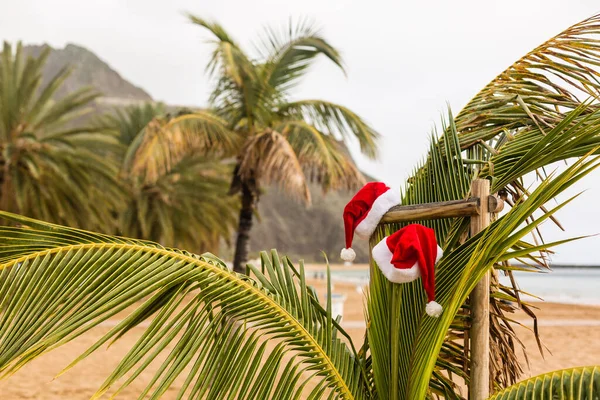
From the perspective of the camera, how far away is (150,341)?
194 centimetres

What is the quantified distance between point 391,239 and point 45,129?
37.5 feet

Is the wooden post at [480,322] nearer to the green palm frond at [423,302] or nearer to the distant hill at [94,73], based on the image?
the green palm frond at [423,302]

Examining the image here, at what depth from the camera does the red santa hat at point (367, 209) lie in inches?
107

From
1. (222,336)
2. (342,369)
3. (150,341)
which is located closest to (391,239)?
(342,369)

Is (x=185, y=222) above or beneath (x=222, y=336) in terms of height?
beneath

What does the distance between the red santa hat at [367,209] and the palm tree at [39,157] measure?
9337 mm

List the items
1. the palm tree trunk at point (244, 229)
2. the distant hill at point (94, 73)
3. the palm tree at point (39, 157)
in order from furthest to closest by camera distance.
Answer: the distant hill at point (94, 73) < the palm tree at point (39, 157) < the palm tree trunk at point (244, 229)

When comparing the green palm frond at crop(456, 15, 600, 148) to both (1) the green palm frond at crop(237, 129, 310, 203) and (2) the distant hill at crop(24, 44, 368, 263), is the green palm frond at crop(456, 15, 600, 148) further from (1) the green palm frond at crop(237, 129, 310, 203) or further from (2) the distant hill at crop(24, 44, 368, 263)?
(2) the distant hill at crop(24, 44, 368, 263)

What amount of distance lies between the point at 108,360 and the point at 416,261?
6.54 m

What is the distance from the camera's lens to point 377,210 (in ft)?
8.89

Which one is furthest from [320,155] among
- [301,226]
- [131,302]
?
[301,226]

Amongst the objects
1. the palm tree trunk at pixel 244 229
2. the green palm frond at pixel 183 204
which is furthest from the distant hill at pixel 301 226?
the palm tree trunk at pixel 244 229

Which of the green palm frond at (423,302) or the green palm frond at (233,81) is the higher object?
the green palm frond at (233,81)

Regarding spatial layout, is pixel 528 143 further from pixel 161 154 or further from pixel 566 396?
pixel 161 154
